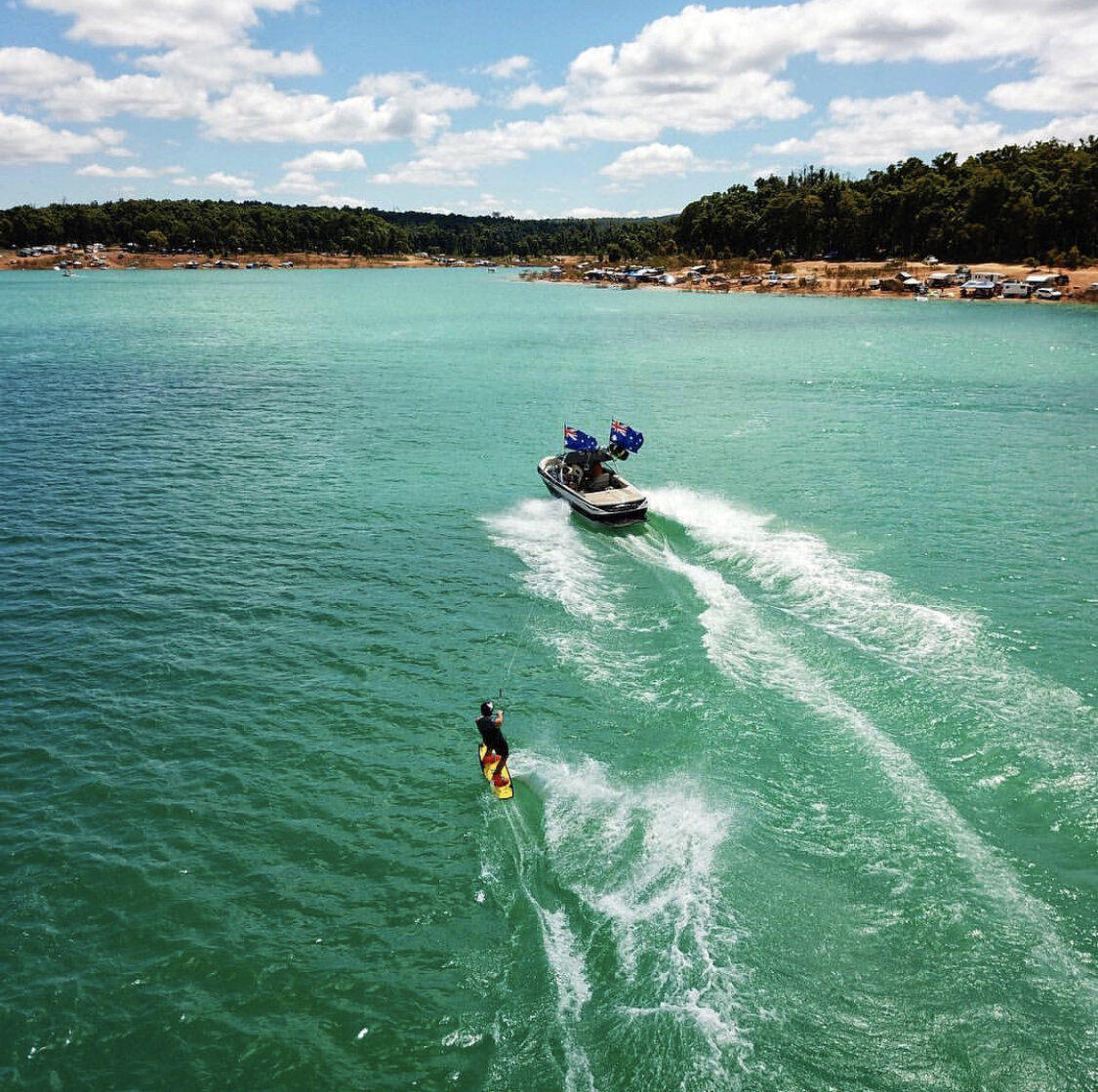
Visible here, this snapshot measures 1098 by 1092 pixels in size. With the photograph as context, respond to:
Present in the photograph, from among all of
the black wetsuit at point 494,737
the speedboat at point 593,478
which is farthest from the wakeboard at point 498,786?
the speedboat at point 593,478

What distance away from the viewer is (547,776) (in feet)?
78.7

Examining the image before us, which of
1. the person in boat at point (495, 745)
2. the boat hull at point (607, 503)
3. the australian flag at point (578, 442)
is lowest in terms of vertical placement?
the person in boat at point (495, 745)

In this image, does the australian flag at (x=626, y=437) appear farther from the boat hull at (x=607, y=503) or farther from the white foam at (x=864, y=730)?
the white foam at (x=864, y=730)

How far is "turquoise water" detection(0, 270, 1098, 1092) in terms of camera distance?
16609 millimetres

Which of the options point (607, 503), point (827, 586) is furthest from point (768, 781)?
point (607, 503)

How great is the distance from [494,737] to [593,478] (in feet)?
84.0

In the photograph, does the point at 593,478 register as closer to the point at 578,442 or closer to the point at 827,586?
the point at 578,442

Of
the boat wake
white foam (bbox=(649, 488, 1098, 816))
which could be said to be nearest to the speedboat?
white foam (bbox=(649, 488, 1098, 816))

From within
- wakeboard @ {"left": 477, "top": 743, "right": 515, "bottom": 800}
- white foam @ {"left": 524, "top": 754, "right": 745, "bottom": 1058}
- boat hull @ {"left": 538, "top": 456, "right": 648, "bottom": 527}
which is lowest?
white foam @ {"left": 524, "top": 754, "right": 745, "bottom": 1058}

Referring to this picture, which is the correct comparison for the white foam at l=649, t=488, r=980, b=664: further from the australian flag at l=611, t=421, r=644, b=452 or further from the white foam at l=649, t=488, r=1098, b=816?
the australian flag at l=611, t=421, r=644, b=452

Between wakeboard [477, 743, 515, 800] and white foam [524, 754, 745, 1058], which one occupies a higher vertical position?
wakeboard [477, 743, 515, 800]

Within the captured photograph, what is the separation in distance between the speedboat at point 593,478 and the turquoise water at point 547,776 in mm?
1663

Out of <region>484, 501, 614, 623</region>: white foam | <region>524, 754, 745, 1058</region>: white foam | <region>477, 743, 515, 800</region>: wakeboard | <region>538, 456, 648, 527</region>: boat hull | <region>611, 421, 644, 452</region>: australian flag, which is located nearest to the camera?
<region>524, 754, 745, 1058</region>: white foam

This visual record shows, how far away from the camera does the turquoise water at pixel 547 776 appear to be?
54.5 ft
